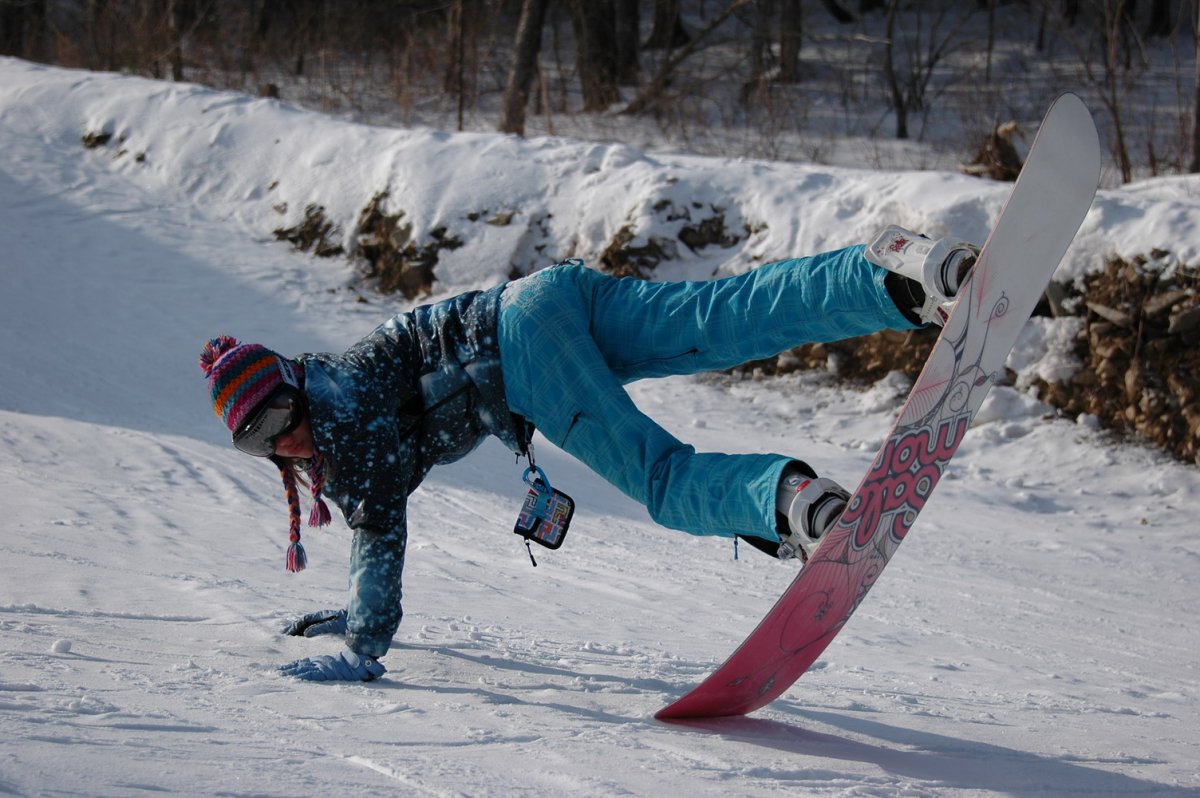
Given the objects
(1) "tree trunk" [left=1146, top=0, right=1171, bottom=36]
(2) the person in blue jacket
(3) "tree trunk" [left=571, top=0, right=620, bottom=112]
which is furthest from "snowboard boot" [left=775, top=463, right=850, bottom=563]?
(1) "tree trunk" [left=1146, top=0, right=1171, bottom=36]

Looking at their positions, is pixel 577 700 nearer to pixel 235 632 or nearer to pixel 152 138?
pixel 235 632

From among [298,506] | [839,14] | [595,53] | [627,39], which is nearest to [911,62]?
[627,39]

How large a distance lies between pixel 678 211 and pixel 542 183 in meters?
1.12

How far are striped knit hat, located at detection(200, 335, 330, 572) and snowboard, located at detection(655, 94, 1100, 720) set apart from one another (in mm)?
937

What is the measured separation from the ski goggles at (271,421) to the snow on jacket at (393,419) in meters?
0.05

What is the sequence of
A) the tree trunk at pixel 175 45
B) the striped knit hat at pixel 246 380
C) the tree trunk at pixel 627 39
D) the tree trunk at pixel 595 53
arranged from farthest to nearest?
1. the tree trunk at pixel 627 39
2. the tree trunk at pixel 595 53
3. the tree trunk at pixel 175 45
4. the striped knit hat at pixel 246 380

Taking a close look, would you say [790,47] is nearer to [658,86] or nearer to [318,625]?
[658,86]

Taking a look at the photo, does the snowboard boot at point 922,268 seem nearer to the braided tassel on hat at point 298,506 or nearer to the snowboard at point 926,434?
the snowboard at point 926,434

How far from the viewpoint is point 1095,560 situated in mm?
5016

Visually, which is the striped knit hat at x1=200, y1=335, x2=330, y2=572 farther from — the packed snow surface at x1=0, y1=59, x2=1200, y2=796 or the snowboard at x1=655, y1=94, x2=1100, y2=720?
the snowboard at x1=655, y1=94, x2=1100, y2=720

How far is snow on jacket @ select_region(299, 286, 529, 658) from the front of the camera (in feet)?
8.57

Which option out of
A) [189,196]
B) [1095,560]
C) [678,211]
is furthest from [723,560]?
[189,196]

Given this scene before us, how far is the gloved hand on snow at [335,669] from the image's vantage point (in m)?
2.62

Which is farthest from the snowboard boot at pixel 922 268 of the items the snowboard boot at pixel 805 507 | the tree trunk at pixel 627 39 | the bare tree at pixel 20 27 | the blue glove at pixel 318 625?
the bare tree at pixel 20 27
